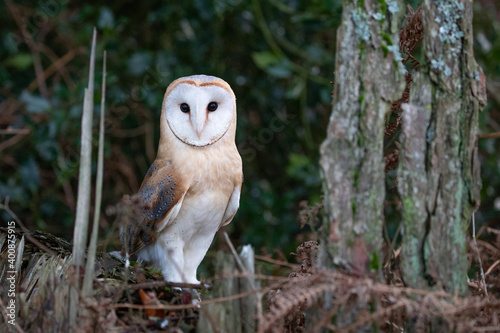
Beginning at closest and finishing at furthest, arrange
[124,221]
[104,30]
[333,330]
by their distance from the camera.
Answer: [333,330] → [124,221] → [104,30]

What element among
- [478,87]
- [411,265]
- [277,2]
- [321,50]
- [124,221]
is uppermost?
[277,2]

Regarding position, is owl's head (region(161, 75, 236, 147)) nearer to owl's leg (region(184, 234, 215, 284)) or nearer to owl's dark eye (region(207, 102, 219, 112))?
owl's dark eye (region(207, 102, 219, 112))

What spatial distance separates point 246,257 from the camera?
1480mm

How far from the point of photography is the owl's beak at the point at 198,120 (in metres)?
2.27

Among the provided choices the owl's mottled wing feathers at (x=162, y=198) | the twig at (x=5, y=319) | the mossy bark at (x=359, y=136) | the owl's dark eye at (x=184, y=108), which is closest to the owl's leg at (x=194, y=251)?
the owl's mottled wing feathers at (x=162, y=198)

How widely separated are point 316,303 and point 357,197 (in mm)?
275

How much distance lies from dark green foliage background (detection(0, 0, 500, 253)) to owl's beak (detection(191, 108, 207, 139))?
3.88 ft

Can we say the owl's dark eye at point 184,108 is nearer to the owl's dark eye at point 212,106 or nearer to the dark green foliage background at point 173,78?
the owl's dark eye at point 212,106

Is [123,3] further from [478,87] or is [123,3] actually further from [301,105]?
[478,87]

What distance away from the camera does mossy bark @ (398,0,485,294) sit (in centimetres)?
141

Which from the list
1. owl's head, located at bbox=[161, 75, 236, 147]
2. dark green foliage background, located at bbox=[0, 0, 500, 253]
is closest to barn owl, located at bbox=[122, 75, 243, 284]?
owl's head, located at bbox=[161, 75, 236, 147]

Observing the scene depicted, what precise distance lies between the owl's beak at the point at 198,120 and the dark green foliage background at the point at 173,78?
3.88 ft

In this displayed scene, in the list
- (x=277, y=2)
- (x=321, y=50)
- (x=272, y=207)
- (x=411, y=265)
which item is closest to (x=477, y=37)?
(x=321, y=50)

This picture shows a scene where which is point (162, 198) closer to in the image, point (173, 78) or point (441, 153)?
point (441, 153)
